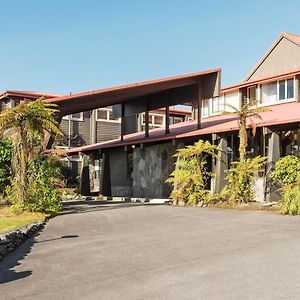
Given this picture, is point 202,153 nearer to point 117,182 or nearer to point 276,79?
point 276,79

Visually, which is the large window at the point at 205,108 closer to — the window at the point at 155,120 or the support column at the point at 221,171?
the support column at the point at 221,171

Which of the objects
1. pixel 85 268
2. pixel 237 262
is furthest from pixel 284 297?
pixel 85 268

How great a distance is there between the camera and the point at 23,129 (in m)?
16.8

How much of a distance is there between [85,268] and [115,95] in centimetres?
1626

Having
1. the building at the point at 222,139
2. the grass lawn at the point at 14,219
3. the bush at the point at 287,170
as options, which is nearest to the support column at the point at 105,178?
the building at the point at 222,139

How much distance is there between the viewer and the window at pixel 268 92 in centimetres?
2458

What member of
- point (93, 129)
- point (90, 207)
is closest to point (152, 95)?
point (90, 207)

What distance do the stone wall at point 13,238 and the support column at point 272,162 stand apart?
9.80 metres

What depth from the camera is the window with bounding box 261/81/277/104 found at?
968 inches

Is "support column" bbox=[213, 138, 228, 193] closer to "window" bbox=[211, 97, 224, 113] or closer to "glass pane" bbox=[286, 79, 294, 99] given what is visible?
"glass pane" bbox=[286, 79, 294, 99]

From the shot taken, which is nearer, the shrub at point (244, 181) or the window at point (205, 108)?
the shrub at point (244, 181)

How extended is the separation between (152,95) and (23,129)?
12.8m

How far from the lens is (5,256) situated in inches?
348

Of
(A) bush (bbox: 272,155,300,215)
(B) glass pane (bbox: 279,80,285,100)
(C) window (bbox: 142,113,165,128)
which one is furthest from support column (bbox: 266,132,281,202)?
(C) window (bbox: 142,113,165,128)
